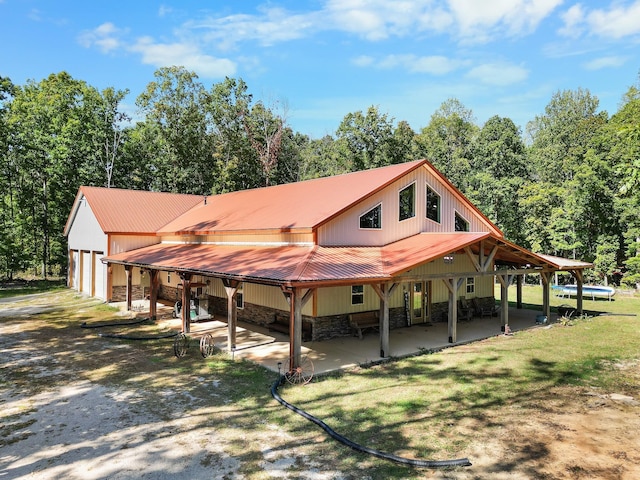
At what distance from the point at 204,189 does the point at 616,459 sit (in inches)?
1595

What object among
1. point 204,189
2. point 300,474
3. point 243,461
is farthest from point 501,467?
point 204,189

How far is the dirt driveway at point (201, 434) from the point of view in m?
6.03

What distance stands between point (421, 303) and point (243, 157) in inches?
1165

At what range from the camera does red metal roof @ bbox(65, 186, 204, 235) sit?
75.8 ft

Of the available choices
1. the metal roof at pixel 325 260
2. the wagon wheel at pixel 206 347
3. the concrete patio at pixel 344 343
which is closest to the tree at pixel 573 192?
the metal roof at pixel 325 260

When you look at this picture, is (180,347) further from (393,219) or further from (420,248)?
(393,219)

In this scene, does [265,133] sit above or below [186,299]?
above

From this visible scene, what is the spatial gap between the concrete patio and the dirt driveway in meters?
1.63

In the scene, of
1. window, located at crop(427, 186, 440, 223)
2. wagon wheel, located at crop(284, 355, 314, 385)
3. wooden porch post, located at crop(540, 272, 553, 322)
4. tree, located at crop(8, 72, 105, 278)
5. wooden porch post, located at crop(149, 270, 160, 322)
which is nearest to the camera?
wagon wheel, located at crop(284, 355, 314, 385)

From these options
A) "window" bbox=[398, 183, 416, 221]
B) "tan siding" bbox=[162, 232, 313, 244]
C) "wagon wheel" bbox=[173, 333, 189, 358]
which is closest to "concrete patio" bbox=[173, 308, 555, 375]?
"wagon wheel" bbox=[173, 333, 189, 358]

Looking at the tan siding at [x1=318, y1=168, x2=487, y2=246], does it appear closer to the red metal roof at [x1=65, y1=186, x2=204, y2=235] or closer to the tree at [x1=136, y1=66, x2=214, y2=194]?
the red metal roof at [x1=65, y1=186, x2=204, y2=235]

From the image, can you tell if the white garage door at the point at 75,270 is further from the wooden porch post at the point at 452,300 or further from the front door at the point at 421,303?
the wooden porch post at the point at 452,300

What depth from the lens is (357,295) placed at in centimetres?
1440

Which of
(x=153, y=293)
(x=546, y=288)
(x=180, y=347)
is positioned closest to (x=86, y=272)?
(x=153, y=293)
